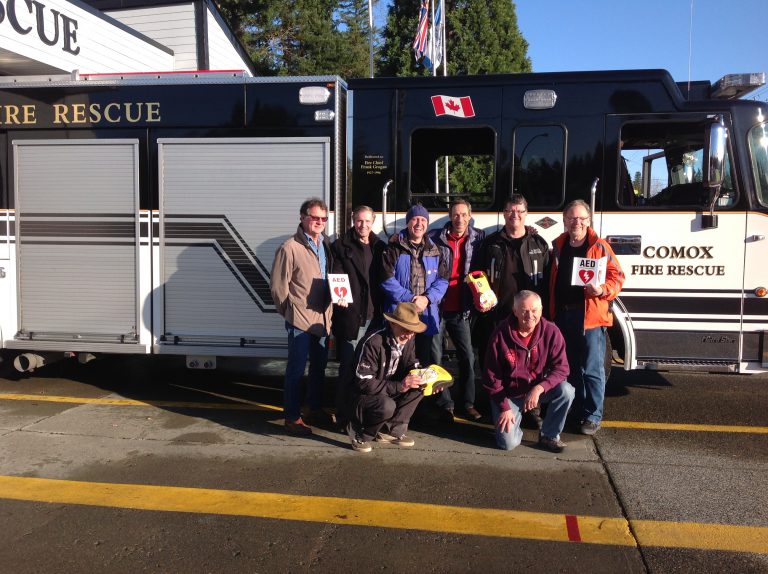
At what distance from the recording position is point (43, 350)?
19.9 feet

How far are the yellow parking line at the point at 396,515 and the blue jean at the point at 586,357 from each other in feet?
4.72

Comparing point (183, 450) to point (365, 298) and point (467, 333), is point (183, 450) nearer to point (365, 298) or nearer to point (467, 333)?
point (365, 298)

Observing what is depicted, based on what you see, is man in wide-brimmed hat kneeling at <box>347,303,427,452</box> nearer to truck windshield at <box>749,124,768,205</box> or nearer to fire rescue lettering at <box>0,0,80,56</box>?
truck windshield at <box>749,124,768,205</box>

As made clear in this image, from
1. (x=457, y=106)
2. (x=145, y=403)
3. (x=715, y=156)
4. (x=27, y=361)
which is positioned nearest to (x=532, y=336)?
(x=715, y=156)

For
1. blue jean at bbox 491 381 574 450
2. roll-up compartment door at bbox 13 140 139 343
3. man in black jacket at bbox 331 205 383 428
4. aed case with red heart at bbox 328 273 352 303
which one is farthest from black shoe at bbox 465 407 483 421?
roll-up compartment door at bbox 13 140 139 343

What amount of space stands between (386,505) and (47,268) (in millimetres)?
3991

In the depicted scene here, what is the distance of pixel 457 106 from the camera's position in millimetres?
5441

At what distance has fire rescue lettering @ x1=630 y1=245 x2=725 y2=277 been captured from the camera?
5219 mm

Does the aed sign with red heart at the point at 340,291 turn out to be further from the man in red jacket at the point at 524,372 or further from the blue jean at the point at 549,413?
the blue jean at the point at 549,413

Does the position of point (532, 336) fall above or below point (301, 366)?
above

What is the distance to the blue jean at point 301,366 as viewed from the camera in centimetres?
498

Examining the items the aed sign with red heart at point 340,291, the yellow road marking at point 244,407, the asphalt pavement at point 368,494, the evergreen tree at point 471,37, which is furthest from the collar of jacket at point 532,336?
the evergreen tree at point 471,37

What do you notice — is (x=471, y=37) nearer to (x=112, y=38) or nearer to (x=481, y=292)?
(x=112, y=38)

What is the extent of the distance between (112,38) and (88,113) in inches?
252
